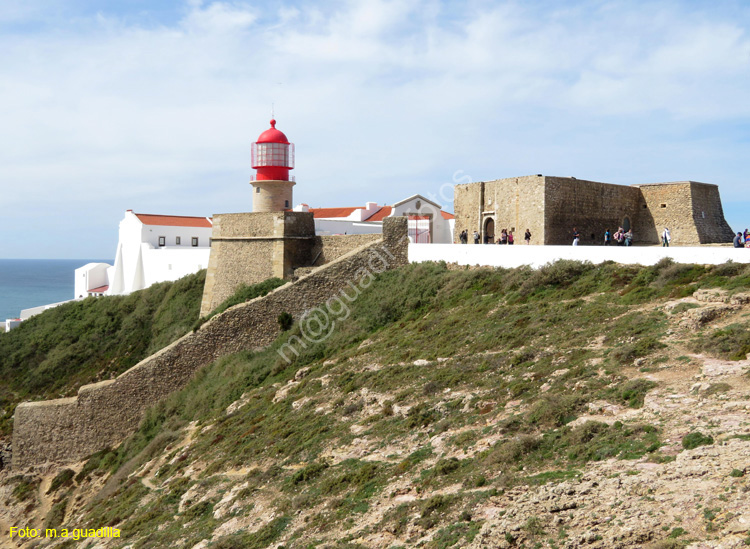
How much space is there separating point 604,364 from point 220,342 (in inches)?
497

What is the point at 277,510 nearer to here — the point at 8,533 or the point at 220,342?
the point at 220,342

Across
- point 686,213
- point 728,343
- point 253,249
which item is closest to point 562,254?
point 728,343

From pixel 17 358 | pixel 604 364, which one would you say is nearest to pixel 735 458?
pixel 604 364

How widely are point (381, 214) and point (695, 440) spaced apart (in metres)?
27.0

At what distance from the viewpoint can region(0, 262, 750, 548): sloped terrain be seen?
5695 millimetres

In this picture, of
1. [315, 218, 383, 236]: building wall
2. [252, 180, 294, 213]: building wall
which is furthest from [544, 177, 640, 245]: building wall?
[315, 218, 383, 236]: building wall

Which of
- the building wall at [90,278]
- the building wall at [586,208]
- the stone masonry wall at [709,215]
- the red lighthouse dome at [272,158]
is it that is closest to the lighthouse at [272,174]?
the red lighthouse dome at [272,158]

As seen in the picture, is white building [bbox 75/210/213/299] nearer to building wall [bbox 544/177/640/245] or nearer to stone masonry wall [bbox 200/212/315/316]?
stone masonry wall [bbox 200/212/315/316]

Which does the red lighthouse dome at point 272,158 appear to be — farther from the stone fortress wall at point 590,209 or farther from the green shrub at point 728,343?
the green shrub at point 728,343

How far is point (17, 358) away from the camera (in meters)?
25.8

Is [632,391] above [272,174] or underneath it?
underneath

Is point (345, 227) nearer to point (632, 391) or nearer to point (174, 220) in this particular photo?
point (174, 220)

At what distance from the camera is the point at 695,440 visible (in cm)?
609

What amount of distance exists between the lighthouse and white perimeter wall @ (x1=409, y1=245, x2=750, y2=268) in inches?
337
